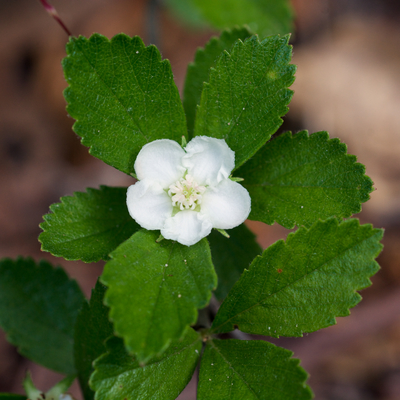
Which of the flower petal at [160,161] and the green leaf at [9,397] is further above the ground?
the flower petal at [160,161]

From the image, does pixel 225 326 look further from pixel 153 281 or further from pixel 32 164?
pixel 32 164

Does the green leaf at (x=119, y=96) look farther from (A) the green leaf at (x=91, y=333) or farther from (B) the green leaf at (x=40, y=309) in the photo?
(B) the green leaf at (x=40, y=309)

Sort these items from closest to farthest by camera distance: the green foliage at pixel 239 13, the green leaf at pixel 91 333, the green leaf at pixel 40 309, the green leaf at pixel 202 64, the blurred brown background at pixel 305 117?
the green leaf at pixel 91 333 < the green leaf at pixel 202 64 < the green leaf at pixel 40 309 < the green foliage at pixel 239 13 < the blurred brown background at pixel 305 117

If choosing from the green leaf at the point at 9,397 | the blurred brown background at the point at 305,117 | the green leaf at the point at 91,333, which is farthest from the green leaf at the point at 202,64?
the blurred brown background at the point at 305,117

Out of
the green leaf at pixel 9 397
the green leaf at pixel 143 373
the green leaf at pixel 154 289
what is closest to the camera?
the green leaf at pixel 154 289

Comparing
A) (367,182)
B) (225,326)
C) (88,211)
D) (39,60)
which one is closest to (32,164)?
(39,60)

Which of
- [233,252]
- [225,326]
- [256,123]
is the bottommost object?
[225,326]

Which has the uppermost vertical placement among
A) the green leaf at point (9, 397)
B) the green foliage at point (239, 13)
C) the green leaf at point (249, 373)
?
the green foliage at point (239, 13)
